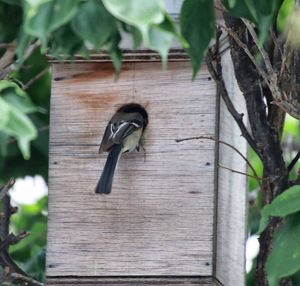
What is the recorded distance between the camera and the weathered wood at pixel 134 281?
4832mm

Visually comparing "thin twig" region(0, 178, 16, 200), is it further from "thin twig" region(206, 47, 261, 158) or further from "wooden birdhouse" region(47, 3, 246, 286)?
"thin twig" region(206, 47, 261, 158)

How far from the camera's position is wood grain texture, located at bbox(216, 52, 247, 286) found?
199 inches

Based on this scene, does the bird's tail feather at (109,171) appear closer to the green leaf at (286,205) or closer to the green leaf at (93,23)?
the green leaf at (286,205)

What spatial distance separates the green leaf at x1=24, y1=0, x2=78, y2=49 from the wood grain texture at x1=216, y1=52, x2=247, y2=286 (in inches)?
84.2

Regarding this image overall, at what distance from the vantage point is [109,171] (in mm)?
4918

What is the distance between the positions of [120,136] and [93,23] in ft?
6.61

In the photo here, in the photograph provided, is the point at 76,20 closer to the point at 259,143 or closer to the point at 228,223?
the point at 259,143

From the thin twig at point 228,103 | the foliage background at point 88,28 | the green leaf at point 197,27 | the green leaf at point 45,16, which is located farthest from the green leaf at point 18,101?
the thin twig at point 228,103

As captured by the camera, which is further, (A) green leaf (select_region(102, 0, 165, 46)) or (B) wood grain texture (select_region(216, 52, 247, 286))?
(B) wood grain texture (select_region(216, 52, 247, 286))

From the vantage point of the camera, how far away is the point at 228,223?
16.7 feet

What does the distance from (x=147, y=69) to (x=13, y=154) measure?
1273 millimetres

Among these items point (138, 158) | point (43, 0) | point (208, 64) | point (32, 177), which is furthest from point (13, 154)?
point (43, 0)

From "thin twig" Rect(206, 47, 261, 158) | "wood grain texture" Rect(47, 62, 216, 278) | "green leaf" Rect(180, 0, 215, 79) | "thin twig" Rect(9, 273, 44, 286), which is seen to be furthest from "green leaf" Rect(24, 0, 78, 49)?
"thin twig" Rect(9, 273, 44, 286)

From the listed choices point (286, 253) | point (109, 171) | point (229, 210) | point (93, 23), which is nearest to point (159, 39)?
point (93, 23)
